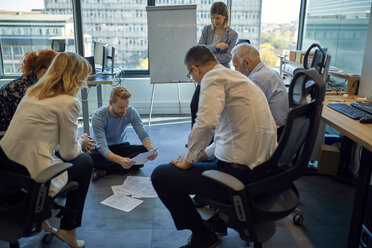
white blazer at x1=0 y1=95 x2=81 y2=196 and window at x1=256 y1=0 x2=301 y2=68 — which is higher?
window at x1=256 y1=0 x2=301 y2=68

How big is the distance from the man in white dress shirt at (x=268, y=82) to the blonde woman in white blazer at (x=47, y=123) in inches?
44.2

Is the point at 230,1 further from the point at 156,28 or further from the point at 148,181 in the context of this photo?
the point at 148,181

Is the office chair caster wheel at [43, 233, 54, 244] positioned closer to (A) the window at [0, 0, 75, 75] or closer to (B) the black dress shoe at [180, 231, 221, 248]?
(B) the black dress shoe at [180, 231, 221, 248]

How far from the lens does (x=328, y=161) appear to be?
119 inches

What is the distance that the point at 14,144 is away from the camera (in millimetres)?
1566

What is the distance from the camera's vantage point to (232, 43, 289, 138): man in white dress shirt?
2312mm

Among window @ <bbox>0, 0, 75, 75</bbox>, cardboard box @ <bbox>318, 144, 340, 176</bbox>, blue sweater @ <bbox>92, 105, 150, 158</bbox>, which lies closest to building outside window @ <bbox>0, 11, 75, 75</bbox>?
window @ <bbox>0, 0, 75, 75</bbox>


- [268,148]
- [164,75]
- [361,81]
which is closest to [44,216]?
[268,148]

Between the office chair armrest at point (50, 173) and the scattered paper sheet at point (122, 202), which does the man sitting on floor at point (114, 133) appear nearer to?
the scattered paper sheet at point (122, 202)

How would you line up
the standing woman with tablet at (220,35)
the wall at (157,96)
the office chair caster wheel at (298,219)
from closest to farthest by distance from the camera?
the office chair caster wheel at (298,219) < the standing woman with tablet at (220,35) < the wall at (157,96)

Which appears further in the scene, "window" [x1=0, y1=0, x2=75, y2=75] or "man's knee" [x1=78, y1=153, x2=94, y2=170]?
"window" [x1=0, y1=0, x2=75, y2=75]

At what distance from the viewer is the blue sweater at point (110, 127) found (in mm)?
2889

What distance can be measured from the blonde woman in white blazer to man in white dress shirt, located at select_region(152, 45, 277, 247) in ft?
1.59

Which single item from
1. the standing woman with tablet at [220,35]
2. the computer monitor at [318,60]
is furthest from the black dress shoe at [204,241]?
the standing woman with tablet at [220,35]
